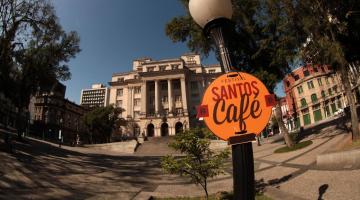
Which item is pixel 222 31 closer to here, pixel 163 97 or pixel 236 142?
pixel 236 142

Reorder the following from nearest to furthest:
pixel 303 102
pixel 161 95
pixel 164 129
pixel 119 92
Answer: pixel 303 102 → pixel 164 129 → pixel 161 95 → pixel 119 92

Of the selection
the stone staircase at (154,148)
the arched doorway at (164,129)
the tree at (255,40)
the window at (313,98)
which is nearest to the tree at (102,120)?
the stone staircase at (154,148)

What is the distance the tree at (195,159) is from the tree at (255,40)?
41.1ft

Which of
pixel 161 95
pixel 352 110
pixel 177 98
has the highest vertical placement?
pixel 161 95

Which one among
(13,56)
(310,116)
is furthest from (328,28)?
(310,116)

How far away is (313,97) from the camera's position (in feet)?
177

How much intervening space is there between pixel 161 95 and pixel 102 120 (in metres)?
21.7

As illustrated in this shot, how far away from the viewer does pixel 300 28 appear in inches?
638

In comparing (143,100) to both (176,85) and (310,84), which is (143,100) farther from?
(310,84)

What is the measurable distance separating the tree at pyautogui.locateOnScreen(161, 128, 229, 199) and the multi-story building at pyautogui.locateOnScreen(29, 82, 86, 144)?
53030 millimetres

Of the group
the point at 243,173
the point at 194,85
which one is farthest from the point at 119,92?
the point at 243,173

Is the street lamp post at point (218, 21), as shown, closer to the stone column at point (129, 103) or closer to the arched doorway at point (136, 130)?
the arched doorway at point (136, 130)

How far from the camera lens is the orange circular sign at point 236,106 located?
101 inches

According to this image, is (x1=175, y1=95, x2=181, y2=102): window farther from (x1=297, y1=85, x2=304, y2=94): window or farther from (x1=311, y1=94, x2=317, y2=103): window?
(x1=311, y1=94, x2=317, y2=103): window
